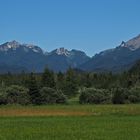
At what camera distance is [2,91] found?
379 feet

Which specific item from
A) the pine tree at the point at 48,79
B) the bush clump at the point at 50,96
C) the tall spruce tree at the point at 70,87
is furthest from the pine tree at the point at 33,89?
the tall spruce tree at the point at 70,87

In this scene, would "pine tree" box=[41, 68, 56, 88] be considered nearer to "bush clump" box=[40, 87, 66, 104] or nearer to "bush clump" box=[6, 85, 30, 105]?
"bush clump" box=[40, 87, 66, 104]

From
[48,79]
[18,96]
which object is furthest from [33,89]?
[48,79]

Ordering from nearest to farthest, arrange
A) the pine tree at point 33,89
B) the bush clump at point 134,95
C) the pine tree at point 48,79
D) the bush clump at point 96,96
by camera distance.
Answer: the pine tree at point 33,89 < the bush clump at point 134,95 < the bush clump at point 96,96 < the pine tree at point 48,79

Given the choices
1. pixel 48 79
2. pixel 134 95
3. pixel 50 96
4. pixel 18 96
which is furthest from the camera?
pixel 48 79

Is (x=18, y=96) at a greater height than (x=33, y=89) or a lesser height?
lesser

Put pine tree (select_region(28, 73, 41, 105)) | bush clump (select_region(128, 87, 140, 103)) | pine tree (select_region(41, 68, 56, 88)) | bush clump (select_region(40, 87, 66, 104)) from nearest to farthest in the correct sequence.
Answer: pine tree (select_region(28, 73, 41, 105))
bush clump (select_region(40, 87, 66, 104))
bush clump (select_region(128, 87, 140, 103))
pine tree (select_region(41, 68, 56, 88))

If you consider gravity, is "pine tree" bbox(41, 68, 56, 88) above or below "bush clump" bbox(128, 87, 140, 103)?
above

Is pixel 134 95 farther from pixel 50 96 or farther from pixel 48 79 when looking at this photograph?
pixel 48 79

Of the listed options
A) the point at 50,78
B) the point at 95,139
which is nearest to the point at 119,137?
the point at 95,139

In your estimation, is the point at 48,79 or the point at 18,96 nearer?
the point at 18,96

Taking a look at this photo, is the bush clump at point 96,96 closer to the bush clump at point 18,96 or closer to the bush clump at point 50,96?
the bush clump at point 50,96

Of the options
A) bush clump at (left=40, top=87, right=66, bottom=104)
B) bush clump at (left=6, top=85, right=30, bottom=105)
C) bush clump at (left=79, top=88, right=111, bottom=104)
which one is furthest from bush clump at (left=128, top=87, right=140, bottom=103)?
bush clump at (left=6, top=85, right=30, bottom=105)

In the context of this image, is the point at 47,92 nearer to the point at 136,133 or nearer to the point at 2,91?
the point at 2,91
